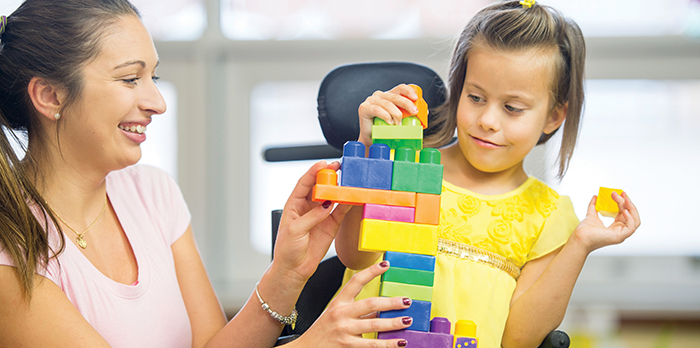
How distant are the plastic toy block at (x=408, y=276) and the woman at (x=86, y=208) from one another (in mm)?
69

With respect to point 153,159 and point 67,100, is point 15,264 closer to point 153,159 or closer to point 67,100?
point 67,100

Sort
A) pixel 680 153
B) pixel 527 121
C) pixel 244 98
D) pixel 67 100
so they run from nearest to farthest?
pixel 67 100
pixel 527 121
pixel 680 153
pixel 244 98

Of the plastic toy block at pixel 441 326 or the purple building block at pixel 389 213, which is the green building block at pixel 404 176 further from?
the plastic toy block at pixel 441 326

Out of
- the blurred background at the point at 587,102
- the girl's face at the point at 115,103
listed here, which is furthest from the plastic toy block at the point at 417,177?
the blurred background at the point at 587,102

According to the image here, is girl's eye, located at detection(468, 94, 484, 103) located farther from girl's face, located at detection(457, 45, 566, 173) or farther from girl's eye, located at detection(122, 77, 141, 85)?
girl's eye, located at detection(122, 77, 141, 85)

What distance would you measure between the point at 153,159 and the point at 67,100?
158 cm

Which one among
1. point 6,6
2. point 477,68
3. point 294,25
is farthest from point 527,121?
point 294,25

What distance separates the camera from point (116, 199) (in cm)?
121

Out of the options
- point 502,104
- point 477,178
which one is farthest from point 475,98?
point 477,178

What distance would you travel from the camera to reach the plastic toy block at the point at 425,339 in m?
0.79

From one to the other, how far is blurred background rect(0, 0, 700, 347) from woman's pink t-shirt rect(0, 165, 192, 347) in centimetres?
116

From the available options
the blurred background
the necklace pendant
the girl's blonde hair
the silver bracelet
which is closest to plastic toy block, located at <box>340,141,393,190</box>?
the silver bracelet

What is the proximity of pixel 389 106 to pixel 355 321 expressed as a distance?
36 cm

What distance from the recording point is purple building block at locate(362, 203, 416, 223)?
0.79 metres
